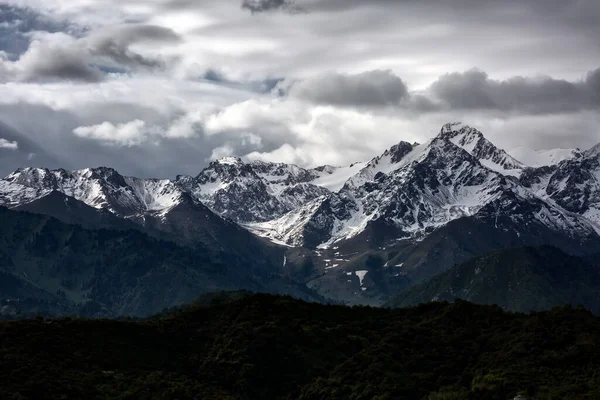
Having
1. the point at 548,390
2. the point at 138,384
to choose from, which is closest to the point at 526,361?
the point at 548,390

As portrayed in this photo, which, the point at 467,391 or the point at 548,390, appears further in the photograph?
the point at 467,391

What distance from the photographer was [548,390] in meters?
177

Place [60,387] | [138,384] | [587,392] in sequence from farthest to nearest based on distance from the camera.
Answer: [138,384], [60,387], [587,392]

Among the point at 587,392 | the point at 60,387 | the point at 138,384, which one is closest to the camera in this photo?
the point at 587,392

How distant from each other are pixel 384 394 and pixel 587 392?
4068 cm

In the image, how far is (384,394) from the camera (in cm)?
19325

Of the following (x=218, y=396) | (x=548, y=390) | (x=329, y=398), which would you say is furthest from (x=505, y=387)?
(x=218, y=396)

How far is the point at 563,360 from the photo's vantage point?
195 metres

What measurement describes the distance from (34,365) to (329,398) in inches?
2397

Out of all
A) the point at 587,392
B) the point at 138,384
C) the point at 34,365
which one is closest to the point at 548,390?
the point at 587,392

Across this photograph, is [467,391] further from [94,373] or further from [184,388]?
[94,373]

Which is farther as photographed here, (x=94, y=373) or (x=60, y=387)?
(x=94, y=373)

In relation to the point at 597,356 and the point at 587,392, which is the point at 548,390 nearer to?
the point at 587,392

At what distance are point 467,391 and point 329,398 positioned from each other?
2815cm
